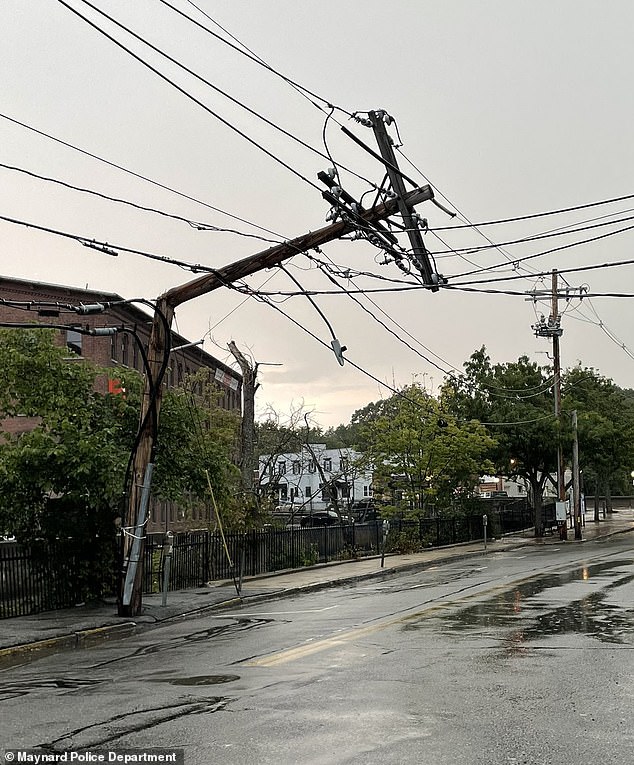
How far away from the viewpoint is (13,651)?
45.0 feet

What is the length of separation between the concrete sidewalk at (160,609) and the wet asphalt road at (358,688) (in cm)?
73

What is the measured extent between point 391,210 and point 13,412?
28.5 feet

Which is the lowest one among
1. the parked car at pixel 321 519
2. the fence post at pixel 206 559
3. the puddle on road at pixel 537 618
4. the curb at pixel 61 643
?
the curb at pixel 61 643

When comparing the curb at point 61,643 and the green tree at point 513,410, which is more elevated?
the green tree at point 513,410

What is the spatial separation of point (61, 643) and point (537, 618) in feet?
24.8

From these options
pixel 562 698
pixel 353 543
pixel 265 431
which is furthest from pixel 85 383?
pixel 265 431

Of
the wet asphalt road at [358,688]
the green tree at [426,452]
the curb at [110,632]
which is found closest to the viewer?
the wet asphalt road at [358,688]

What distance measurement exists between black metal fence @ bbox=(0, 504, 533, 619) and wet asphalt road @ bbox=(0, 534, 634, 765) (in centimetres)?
316

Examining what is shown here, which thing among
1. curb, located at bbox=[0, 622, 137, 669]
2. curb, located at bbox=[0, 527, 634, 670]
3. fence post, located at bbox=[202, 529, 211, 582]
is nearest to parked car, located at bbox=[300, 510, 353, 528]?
curb, located at bbox=[0, 527, 634, 670]

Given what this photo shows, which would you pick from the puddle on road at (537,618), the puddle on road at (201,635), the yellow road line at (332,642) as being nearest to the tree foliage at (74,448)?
the puddle on road at (201,635)

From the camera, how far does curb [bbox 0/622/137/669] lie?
13.4 meters

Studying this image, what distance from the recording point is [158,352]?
17297 millimetres

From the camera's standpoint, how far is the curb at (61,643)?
44.0 ft

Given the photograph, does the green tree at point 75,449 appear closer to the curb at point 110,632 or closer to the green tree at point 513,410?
the curb at point 110,632
